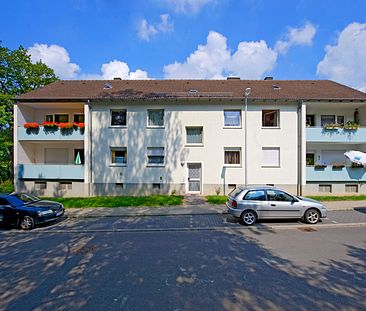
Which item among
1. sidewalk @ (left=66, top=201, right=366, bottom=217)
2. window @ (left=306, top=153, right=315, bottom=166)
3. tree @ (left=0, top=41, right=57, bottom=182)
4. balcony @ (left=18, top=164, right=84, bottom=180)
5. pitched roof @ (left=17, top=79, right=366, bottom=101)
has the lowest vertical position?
sidewalk @ (left=66, top=201, right=366, bottom=217)

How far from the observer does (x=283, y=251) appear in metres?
6.22

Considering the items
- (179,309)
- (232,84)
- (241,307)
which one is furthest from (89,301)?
(232,84)

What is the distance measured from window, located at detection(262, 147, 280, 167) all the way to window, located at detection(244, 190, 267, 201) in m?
7.47

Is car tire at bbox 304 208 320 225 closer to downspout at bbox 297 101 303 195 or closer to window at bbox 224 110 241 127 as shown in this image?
downspout at bbox 297 101 303 195

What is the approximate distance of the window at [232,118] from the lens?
16578mm

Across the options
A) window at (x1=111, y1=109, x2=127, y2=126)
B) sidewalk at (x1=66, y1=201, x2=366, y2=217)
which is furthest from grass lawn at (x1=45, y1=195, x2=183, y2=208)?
window at (x1=111, y1=109, x2=127, y2=126)

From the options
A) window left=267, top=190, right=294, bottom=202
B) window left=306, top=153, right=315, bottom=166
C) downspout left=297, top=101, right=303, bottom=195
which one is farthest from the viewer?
window left=306, top=153, right=315, bottom=166

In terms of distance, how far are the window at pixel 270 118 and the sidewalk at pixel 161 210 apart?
6338 millimetres

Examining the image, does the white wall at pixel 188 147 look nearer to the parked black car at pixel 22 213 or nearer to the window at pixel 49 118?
the window at pixel 49 118

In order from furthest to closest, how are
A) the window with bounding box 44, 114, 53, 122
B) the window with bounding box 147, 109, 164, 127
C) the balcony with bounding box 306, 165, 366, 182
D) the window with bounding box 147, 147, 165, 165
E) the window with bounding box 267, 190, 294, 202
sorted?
the window with bounding box 44, 114, 53, 122
the window with bounding box 147, 109, 164, 127
the window with bounding box 147, 147, 165, 165
the balcony with bounding box 306, 165, 366, 182
the window with bounding box 267, 190, 294, 202

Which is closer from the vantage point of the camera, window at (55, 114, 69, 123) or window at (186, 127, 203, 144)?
window at (186, 127, 203, 144)

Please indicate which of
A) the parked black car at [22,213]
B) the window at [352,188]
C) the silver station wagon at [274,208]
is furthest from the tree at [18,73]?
the window at [352,188]

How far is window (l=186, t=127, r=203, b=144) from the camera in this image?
54.6 ft

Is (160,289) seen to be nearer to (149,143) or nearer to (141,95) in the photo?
(149,143)
